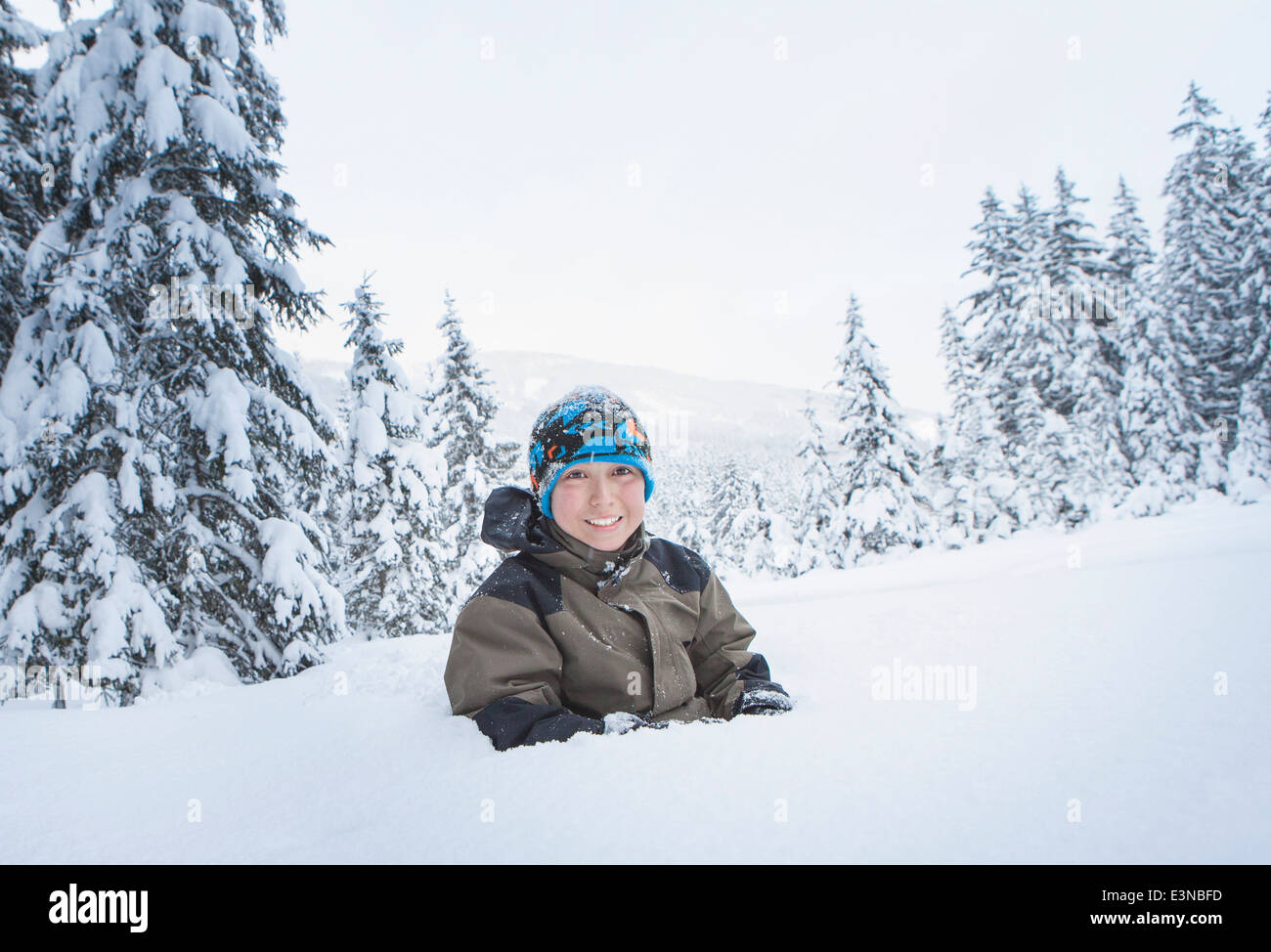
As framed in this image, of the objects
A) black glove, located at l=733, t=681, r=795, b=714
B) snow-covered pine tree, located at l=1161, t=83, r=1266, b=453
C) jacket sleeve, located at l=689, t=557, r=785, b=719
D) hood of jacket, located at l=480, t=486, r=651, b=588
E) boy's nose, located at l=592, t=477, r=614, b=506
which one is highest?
snow-covered pine tree, located at l=1161, t=83, r=1266, b=453

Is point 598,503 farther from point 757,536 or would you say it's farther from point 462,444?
point 757,536

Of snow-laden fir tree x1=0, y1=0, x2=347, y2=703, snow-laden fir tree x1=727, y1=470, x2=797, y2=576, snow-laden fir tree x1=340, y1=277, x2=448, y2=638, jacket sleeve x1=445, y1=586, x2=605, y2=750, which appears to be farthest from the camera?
snow-laden fir tree x1=727, y1=470, x2=797, y2=576

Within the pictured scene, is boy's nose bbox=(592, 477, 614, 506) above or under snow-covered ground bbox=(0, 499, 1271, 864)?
above

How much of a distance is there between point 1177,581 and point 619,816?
3778 millimetres

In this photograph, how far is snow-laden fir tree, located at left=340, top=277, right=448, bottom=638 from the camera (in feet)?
50.6

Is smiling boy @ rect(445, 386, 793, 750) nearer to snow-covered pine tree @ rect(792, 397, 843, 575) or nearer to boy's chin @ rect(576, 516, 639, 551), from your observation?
boy's chin @ rect(576, 516, 639, 551)

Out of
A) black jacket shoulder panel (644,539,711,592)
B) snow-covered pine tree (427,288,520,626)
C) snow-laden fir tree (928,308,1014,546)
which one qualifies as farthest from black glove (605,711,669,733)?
snow-laden fir tree (928,308,1014,546)

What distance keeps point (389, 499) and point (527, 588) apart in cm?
1542

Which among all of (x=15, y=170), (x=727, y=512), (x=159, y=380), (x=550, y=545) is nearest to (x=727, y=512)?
(x=727, y=512)

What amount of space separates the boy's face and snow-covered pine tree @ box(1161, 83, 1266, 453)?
87.0 ft

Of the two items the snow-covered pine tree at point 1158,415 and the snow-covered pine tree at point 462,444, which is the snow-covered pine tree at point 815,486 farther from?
the snow-covered pine tree at point 462,444

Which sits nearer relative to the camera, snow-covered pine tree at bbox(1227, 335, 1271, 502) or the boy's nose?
the boy's nose
